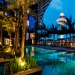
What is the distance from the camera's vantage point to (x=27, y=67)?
768 centimetres

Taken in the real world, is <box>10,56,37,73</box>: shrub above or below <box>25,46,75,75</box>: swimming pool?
above

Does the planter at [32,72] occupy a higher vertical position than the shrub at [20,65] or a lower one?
lower

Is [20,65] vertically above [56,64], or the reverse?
[20,65]

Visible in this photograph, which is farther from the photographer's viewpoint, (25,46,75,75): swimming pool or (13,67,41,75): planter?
(25,46,75,75): swimming pool

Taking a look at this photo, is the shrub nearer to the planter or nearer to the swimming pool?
the planter

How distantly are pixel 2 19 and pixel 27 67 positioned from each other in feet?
27.7

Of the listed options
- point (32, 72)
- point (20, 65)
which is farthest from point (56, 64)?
point (20, 65)

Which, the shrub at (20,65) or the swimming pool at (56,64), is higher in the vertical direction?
the shrub at (20,65)

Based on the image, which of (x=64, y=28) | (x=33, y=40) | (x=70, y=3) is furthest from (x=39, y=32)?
(x=70, y=3)

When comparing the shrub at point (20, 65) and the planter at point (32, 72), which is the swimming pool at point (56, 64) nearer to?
the planter at point (32, 72)

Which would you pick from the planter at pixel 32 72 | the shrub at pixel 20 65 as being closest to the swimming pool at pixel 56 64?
the planter at pixel 32 72

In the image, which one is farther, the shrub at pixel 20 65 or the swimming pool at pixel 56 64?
the swimming pool at pixel 56 64

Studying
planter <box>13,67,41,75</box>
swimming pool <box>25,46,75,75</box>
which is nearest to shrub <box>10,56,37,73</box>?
planter <box>13,67,41,75</box>

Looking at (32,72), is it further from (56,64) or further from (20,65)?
(56,64)
